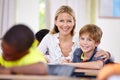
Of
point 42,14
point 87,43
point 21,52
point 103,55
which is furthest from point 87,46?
point 42,14

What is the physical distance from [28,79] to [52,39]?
189 cm

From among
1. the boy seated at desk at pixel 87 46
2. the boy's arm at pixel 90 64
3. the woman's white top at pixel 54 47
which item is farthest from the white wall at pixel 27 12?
the boy's arm at pixel 90 64

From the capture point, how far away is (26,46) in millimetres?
1182

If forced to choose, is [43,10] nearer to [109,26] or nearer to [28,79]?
[109,26]

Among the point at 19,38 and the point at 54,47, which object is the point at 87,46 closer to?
the point at 54,47

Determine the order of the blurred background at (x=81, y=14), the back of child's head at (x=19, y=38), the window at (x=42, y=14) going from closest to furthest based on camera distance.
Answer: the back of child's head at (x=19, y=38)
the blurred background at (x=81, y=14)
the window at (x=42, y=14)

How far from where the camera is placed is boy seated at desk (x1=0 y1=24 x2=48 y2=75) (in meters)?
1.16

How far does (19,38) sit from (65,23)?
1.61 m

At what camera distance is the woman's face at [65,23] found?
9.03 ft

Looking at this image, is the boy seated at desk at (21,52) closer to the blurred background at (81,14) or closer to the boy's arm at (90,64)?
the boy's arm at (90,64)

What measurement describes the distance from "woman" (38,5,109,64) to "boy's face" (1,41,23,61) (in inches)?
55.6

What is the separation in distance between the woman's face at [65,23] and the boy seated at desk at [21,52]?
4.98 feet

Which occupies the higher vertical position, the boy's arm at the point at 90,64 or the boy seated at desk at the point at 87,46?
the boy seated at desk at the point at 87,46

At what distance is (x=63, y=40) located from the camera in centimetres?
282
